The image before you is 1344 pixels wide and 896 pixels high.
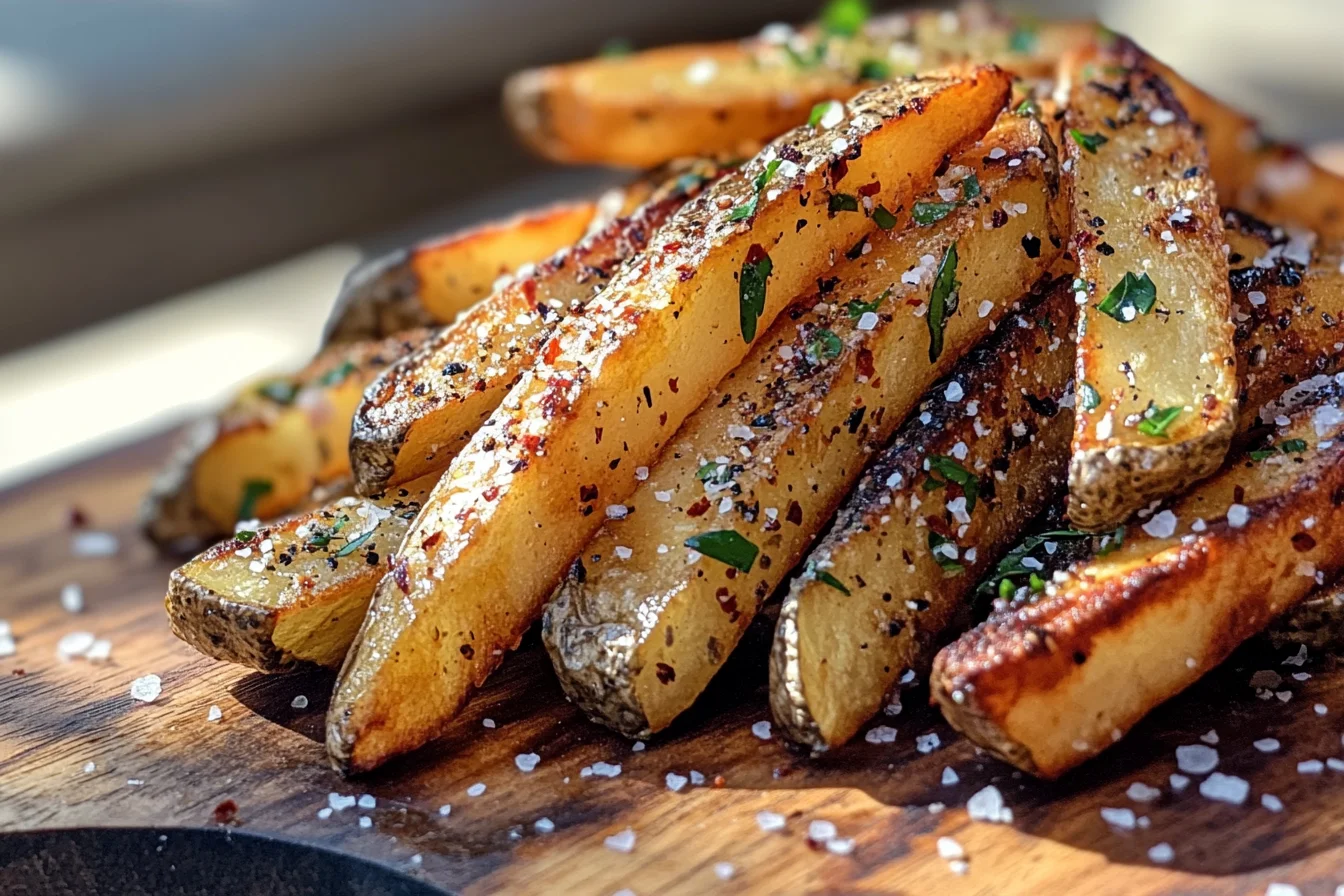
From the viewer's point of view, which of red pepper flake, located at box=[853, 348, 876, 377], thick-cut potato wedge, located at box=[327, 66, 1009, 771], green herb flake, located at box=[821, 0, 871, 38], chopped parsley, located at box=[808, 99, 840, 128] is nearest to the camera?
thick-cut potato wedge, located at box=[327, 66, 1009, 771]

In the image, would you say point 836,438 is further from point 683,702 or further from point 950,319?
point 683,702

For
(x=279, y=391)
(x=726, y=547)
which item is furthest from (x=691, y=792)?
(x=279, y=391)

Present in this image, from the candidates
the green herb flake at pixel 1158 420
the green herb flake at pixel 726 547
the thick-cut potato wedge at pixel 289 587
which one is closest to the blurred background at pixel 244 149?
the thick-cut potato wedge at pixel 289 587

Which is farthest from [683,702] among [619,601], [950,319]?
[950,319]

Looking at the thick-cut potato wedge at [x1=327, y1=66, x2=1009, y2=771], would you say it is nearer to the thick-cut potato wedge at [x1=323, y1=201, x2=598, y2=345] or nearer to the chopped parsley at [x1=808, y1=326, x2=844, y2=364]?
the chopped parsley at [x1=808, y1=326, x2=844, y2=364]

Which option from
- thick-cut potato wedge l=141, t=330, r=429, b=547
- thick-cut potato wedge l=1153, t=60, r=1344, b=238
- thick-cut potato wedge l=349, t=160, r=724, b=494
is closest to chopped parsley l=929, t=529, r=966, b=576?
thick-cut potato wedge l=349, t=160, r=724, b=494

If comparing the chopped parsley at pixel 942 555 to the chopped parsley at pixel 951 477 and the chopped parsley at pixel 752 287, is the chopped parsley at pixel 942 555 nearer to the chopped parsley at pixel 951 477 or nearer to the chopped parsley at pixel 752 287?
the chopped parsley at pixel 951 477
